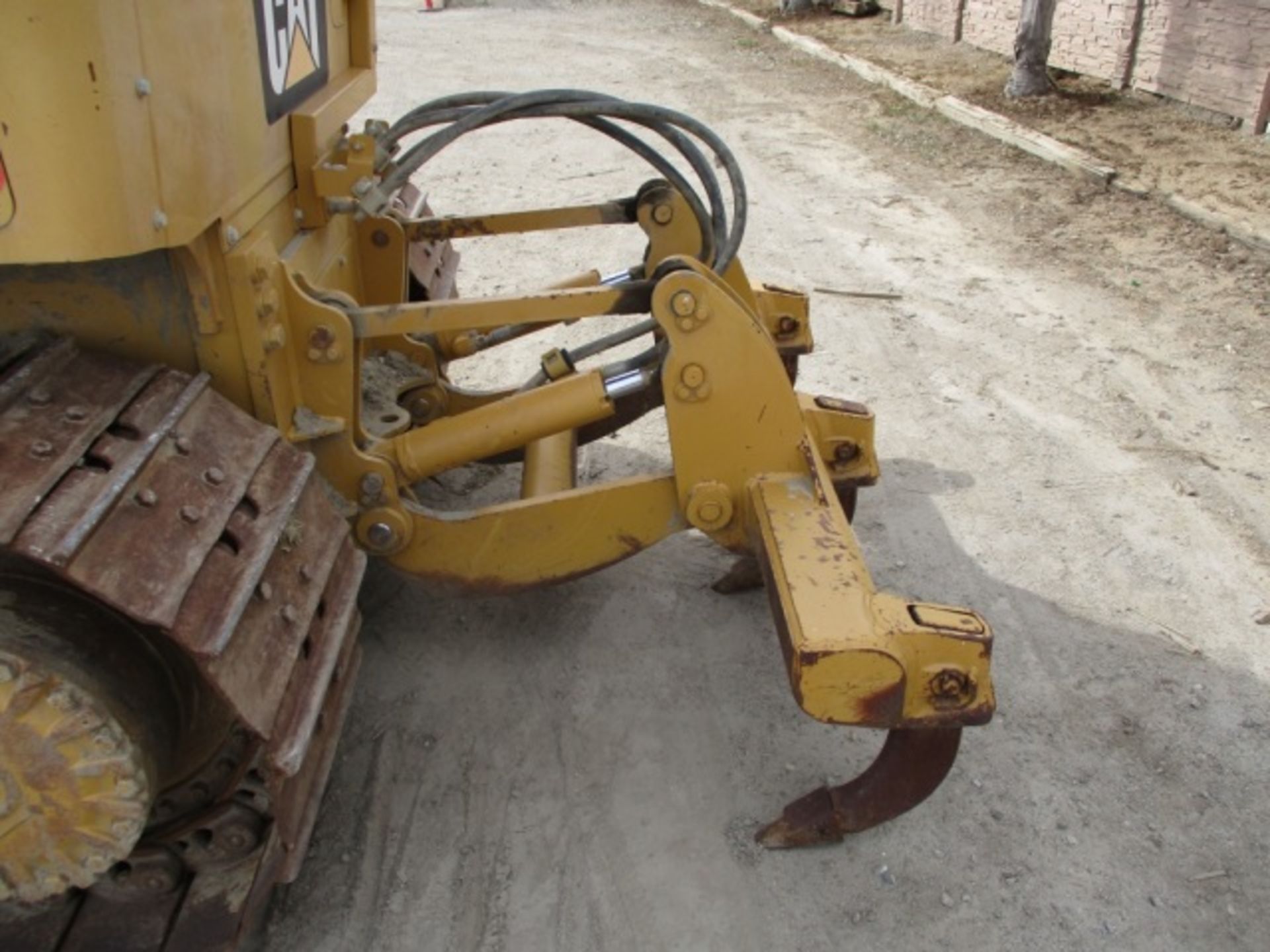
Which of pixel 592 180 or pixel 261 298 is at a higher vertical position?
pixel 261 298

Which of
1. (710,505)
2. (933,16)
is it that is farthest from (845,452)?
(933,16)

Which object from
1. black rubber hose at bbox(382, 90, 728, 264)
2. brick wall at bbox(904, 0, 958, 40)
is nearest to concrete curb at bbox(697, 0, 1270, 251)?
brick wall at bbox(904, 0, 958, 40)

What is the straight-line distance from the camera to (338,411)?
274 cm

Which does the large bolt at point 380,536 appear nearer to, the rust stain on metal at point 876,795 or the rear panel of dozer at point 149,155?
the rear panel of dozer at point 149,155

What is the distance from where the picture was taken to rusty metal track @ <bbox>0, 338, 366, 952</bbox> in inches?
73.7

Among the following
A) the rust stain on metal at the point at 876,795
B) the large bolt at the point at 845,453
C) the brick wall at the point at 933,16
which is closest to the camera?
the rust stain on metal at the point at 876,795

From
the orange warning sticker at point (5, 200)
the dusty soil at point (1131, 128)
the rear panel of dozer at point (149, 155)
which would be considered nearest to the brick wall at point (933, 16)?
the dusty soil at point (1131, 128)

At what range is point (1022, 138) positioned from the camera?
26.3 ft

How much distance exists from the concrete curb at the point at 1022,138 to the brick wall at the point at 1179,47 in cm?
111

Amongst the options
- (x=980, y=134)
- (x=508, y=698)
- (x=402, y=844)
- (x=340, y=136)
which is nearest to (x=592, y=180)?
(x=980, y=134)

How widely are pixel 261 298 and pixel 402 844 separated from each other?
126cm

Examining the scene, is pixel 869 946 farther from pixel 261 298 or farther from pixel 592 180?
pixel 592 180

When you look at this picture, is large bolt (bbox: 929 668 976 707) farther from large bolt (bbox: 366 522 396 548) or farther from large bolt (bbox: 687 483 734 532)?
large bolt (bbox: 366 522 396 548)

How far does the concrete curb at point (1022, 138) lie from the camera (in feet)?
21.1
